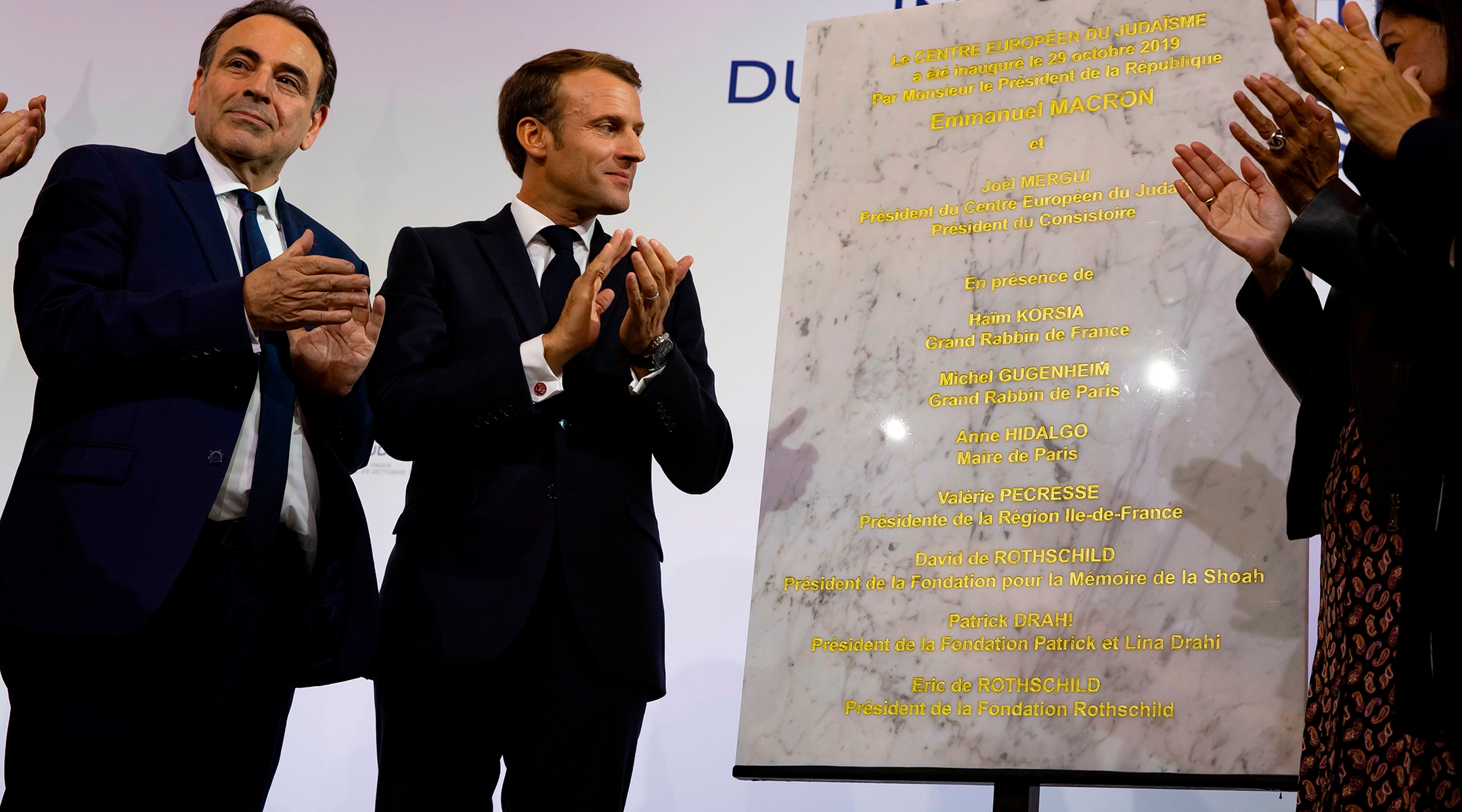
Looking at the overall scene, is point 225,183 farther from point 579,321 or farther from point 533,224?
point 579,321

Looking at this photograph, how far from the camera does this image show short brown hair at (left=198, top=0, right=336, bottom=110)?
8.30ft

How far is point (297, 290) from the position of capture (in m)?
2.00

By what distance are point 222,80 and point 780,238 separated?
67.2 inches

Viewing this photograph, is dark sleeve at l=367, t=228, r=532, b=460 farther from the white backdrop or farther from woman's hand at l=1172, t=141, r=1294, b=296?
the white backdrop

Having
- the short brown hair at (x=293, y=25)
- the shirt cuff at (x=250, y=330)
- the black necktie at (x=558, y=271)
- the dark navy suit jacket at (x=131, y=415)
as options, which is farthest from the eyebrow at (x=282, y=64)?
the shirt cuff at (x=250, y=330)

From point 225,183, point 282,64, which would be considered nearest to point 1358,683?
point 225,183

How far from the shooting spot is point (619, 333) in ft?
7.53

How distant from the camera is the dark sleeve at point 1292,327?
2.13 metres

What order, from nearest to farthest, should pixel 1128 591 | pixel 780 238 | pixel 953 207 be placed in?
pixel 1128 591 < pixel 953 207 < pixel 780 238

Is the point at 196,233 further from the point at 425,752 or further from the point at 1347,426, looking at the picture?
the point at 1347,426

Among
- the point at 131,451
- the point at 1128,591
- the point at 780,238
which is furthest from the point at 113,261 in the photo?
the point at 780,238

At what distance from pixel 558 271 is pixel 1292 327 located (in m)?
1.24

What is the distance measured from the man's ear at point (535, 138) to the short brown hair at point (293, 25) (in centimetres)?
36

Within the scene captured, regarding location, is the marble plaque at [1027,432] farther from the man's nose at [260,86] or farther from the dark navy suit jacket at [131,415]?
the man's nose at [260,86]
